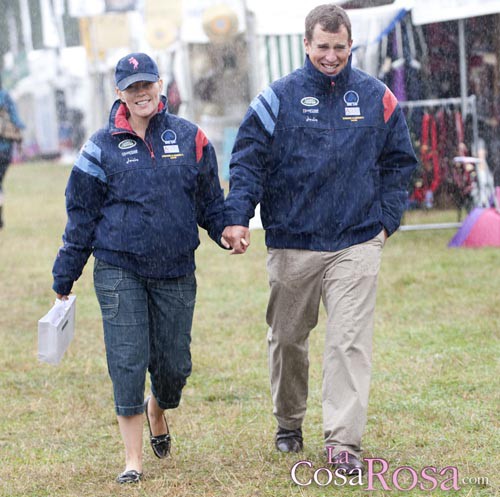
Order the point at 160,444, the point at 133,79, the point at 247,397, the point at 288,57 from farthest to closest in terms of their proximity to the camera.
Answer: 1. the point at 288,57
2. the point at 247,397
3. the point at 160,444
4. the point at 133,79

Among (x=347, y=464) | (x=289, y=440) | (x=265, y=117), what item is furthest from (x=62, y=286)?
(x=347, y=464)

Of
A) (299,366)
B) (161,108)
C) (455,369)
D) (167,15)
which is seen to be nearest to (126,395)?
(299,366)

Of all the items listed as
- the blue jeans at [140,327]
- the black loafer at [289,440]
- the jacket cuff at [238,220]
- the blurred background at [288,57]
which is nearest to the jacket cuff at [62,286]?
the blue jeans at [140,327]

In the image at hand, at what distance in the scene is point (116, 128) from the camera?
4855 millimetres

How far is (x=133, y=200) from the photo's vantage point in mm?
4820

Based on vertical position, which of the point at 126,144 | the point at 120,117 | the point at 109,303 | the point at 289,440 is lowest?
the point at 289,440

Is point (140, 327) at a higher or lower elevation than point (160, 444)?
higher

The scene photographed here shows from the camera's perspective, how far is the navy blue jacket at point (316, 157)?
4.99 metres

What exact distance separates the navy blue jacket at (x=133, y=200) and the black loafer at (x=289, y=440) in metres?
0.97

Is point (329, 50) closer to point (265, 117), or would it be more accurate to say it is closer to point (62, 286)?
point (265, 117)

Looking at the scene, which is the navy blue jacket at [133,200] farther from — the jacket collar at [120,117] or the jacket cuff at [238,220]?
the jacket cuff at [238,220]

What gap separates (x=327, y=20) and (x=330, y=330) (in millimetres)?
1305

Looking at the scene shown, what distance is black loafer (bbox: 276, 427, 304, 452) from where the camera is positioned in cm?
534

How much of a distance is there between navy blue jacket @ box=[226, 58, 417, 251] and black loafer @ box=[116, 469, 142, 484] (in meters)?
1.13
